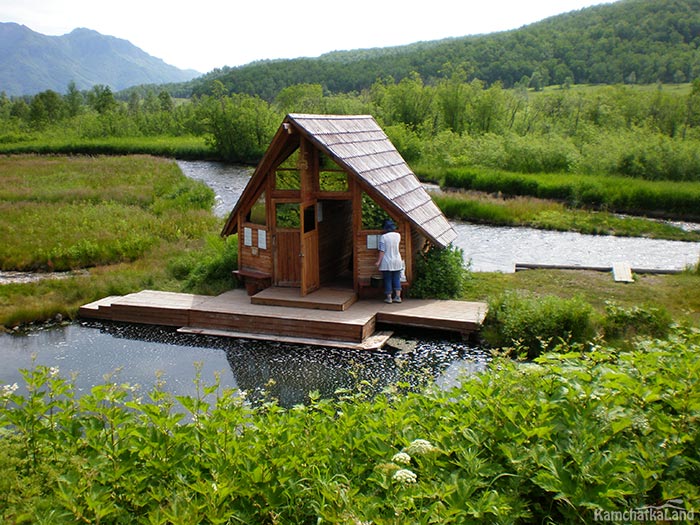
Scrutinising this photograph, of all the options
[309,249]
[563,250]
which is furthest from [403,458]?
[563,250]

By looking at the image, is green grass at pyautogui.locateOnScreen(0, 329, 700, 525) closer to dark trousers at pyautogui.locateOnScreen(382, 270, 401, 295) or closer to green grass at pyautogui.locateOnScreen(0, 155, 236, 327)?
dark trousers at pyautogui.locateOnScreen(382, 270, 401, 295)

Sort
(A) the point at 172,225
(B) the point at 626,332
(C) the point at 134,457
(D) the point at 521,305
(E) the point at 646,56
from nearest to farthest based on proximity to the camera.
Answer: (C) the point at 134,457
(B) the point at 626,332
(D) the point at 521,305
(A) the point at 172,225
(E) the point at 646,56

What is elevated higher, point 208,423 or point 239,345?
point 208,423

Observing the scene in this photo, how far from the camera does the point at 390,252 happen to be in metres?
12.4

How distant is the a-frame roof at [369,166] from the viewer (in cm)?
1227

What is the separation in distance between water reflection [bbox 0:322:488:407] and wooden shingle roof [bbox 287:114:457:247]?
8.79 ft

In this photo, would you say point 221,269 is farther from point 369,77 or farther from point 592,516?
point 369,77

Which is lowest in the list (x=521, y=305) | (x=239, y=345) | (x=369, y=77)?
(x=239, y=345)

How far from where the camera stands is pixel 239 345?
11648 mm

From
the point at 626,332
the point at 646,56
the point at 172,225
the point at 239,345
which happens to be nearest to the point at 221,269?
the point at 239,345

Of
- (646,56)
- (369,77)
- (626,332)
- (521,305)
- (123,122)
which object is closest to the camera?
(626,332)

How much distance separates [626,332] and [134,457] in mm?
8680

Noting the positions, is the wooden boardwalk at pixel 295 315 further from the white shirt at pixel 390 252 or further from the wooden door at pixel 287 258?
the white shirt at pixel 390 252

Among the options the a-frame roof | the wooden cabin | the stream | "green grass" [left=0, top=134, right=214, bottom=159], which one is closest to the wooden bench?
the wooden cabin
